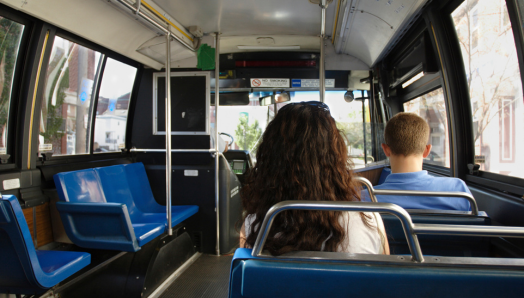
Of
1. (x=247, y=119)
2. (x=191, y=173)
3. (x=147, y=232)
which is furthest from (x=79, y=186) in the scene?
(x=247, y=119)

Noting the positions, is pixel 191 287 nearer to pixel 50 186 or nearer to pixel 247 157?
pixel 50 186

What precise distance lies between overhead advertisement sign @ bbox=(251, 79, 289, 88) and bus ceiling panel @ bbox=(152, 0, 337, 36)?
2.28ft

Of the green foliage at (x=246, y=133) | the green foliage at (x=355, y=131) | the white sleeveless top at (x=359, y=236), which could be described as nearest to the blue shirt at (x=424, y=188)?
the white sleeveless top at (x=359, y=236)

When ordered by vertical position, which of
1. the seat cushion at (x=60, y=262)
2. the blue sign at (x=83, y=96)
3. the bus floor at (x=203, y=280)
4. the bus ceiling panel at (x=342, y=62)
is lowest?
the bus floor at (x=203, y=280)

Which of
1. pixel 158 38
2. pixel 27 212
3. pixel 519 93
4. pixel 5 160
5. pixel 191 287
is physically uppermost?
pixel 158 38

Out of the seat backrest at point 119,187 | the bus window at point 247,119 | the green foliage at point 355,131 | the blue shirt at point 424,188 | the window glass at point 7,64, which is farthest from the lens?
the bus window at point 247,119

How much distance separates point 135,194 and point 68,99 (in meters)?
1.24

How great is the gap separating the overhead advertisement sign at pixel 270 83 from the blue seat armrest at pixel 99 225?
8.03 feet

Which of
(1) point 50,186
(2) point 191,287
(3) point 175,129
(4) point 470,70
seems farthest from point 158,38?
(4) point 470,70

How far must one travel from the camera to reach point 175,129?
3996 millimetres

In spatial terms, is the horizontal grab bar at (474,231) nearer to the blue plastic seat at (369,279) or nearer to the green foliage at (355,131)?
the blue plastic seat at (369,279)

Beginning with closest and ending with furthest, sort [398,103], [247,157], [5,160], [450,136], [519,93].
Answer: [519,93], [5,160], [450,136], [398,103], [247,157]

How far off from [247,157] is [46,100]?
2.77 meters

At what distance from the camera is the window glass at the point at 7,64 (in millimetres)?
2486
